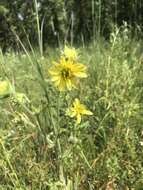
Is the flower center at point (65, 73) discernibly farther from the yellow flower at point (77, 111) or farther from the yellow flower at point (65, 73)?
the yellow flower at point (77, 111)

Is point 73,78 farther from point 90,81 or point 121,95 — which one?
point 90,81

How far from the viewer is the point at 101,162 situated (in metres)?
2.03

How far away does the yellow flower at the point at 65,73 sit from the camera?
4.74 ft

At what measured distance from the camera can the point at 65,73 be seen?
145cm

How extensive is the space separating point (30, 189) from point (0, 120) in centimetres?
81

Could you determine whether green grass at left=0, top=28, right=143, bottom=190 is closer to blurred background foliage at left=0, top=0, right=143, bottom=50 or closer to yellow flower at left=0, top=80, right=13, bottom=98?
yellow flower at left=0, top=80, right=13, bottom=98

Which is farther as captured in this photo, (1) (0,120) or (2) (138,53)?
(2) (138,53)

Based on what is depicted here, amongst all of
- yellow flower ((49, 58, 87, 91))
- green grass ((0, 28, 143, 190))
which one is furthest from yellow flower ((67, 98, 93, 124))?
yellow flower ((49, 58, 87, 91))

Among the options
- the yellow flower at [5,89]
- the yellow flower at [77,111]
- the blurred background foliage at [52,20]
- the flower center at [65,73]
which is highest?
the flower center at [65,73]

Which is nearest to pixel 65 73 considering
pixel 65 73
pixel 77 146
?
pixel 65 73

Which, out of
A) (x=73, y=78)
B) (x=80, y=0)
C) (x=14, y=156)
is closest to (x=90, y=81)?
(x=14, y=156)

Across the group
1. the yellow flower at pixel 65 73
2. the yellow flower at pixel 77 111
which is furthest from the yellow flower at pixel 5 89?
the yellow flower at pixel 77 111

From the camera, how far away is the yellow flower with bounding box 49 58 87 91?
1.44 meters

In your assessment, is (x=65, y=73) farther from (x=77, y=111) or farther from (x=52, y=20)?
(x=52, y=20)
